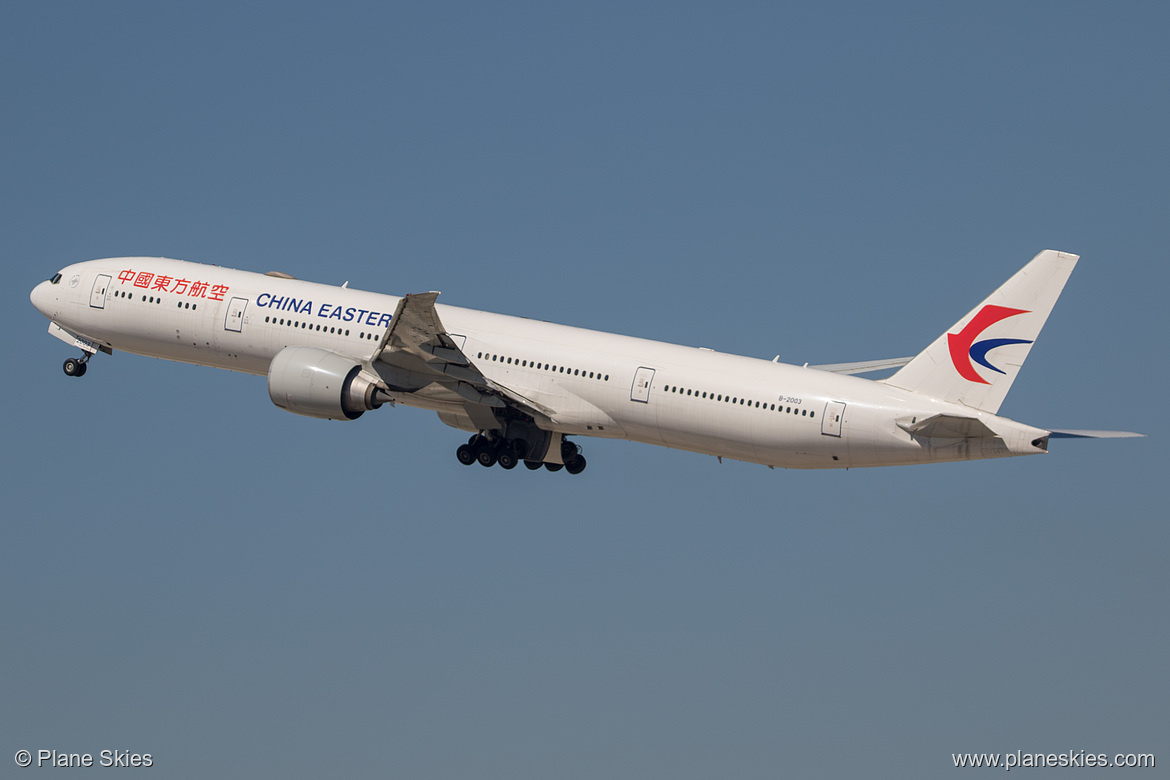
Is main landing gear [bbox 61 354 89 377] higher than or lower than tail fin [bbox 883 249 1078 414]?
higher

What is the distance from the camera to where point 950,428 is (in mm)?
42688

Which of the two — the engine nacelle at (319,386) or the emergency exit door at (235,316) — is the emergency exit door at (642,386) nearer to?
the engine nacelle at (319,386)

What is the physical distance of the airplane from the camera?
4359 cm

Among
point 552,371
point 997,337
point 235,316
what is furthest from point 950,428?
point 235,316

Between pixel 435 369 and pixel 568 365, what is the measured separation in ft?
13.6

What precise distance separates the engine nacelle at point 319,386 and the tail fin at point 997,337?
56.5 ft

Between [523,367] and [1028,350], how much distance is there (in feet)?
50.0

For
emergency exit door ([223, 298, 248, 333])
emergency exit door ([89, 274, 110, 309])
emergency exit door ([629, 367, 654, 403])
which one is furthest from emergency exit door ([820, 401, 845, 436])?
emergency exit door ([89, 274, 110, 309])

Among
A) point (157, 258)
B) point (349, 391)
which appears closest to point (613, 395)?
point (349, 391)

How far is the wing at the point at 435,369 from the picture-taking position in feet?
151

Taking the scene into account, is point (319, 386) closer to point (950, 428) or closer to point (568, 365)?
point (568, 365)

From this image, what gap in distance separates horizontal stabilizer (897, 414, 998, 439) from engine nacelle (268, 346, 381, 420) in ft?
54.6

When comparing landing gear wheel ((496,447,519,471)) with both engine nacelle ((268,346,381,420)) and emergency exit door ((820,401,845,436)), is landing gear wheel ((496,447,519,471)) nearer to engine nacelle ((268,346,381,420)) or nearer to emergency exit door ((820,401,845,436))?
engine nacelle ((268,346,381,420))

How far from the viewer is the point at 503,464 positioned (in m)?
50.2
